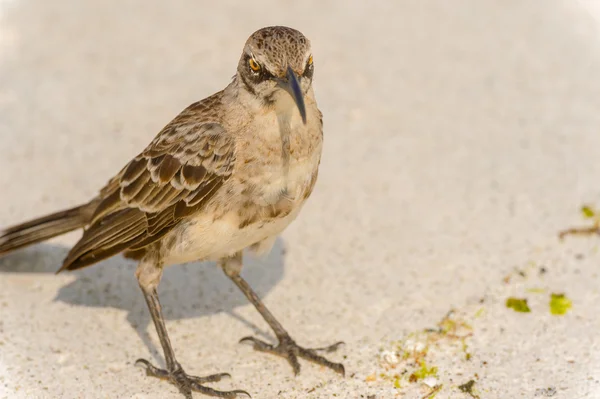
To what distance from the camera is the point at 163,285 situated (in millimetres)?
7156

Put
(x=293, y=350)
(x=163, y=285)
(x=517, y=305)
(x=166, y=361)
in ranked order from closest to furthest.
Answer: (x=166, y=361), (x=293, y=350), (x=517, y=305), (x=163, y=285)

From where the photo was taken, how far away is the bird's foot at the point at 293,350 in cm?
611

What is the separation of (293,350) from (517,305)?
6.00 ft

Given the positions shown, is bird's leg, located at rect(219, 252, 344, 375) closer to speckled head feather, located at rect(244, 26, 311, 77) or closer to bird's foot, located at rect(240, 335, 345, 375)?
bird's foot, located at rect(240, 335, 345, 375)

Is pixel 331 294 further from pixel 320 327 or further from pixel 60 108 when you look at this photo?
pixel 60 108

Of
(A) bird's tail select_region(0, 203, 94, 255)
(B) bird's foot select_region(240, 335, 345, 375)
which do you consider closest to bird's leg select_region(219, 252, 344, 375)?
(B) bird's foot select_region(240, 335, 345, 375)

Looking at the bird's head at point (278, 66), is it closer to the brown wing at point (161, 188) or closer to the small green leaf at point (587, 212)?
the brown wing at point (161, 188)

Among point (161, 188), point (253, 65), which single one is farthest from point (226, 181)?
point (253, 65)

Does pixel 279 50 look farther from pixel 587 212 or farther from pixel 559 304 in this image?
→ pixel 587 212

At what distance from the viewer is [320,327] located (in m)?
6.61

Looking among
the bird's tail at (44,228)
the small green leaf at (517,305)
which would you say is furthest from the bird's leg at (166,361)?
the small green leaf at (517,305)

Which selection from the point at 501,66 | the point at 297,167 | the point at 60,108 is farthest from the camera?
the point at 501,66

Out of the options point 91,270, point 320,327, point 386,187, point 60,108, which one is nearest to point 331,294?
point 320,327

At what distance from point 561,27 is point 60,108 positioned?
6132 millimetres
